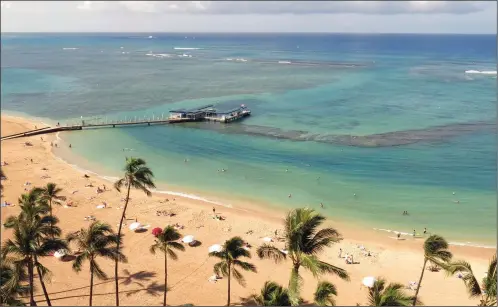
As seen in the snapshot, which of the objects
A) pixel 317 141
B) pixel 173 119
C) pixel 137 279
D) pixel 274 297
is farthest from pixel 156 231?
pixel 173 119

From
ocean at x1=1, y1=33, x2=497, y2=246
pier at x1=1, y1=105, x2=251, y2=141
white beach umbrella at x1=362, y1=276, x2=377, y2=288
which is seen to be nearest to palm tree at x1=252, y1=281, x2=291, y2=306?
white beach umbrella at x1=362, y1=276, x2=377, y2=288

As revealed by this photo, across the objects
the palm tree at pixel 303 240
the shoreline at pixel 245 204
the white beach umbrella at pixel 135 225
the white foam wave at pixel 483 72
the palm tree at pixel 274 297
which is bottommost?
the palm tree at pixel 274 297

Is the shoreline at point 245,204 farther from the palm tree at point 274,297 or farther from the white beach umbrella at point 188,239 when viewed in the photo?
the palm tree at point 274,297

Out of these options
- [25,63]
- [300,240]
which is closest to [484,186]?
[300,240]

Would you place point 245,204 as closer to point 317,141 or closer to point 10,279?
point 317,141

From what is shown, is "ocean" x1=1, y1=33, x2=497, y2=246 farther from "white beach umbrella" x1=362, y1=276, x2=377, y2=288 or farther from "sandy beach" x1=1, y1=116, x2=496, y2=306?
"white beach umbrella" x1=362, y1=276, x2=377, y2=288

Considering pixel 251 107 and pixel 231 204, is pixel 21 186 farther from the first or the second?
pixel 251 107

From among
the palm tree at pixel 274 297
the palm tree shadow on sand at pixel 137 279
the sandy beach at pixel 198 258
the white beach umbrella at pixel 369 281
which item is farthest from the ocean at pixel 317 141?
the palm tree at pixel 274 297
